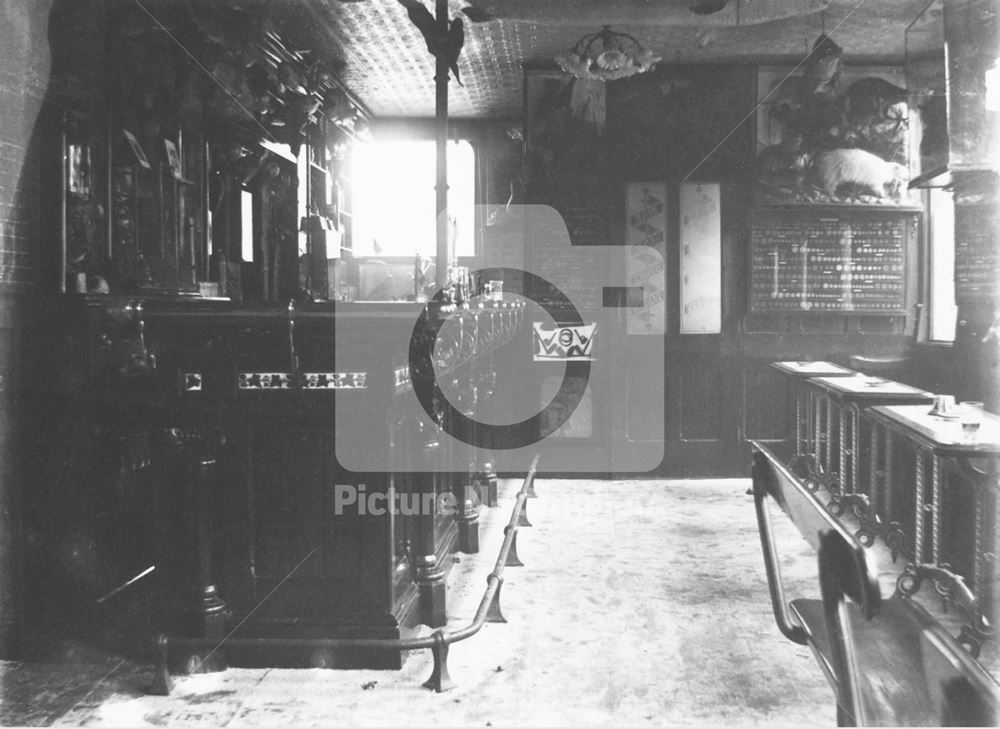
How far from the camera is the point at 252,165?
21.5 ft

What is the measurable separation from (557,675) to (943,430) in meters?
2.03

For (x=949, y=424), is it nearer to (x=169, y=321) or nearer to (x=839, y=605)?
(x=839, y=605)

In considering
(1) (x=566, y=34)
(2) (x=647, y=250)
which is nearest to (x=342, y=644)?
(2) (x=647, y=250)

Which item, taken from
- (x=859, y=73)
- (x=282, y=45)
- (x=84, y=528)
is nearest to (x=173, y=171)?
(x=282, y=45)

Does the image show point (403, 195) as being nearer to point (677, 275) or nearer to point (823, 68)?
point (677, 275)

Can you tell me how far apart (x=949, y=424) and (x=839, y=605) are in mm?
2878

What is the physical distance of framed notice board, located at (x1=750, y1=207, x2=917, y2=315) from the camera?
23.2 feet

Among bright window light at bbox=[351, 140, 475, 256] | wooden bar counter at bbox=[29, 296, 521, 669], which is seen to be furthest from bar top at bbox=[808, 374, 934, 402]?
bright window light at bbox=[351, 140, 475, 256]

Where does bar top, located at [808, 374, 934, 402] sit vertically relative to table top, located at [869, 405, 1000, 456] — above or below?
above

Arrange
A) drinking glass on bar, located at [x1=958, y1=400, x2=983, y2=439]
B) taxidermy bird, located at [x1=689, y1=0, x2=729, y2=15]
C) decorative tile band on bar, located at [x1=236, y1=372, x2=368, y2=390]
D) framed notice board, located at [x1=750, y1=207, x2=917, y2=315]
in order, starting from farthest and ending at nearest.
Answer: framed notice board, located at [x1=750, y1=207, x2=917, y2=315] < taxidermy bird, located at [x1=689, y1=0, x2=729, y2=15] < drinking glass on bar, located at [x1=958, y1=400, x2=983, y2=439] < decorative tile band on bar, located at [x1=236, y1=372, x2=368, y2=390]

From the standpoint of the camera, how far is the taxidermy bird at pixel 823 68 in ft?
21.6

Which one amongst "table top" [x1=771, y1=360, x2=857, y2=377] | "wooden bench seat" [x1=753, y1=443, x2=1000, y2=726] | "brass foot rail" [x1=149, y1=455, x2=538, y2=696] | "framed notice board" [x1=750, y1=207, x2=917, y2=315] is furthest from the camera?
"framed notice board" [x1=750, y1=207, x2=917, y2=315]

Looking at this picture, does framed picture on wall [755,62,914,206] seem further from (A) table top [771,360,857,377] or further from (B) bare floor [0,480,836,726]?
(B) bare floor [0,480,836,726]

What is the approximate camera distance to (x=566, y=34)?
6824mm
